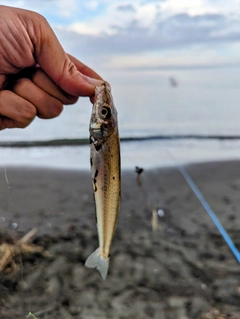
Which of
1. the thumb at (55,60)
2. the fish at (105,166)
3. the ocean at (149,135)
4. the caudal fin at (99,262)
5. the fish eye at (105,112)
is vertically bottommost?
the ocean at (149,135)

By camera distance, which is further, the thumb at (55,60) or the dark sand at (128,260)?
the dark sand at (128,260)

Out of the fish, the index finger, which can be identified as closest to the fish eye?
the fish

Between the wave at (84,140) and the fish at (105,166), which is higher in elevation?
the fish at (105,166)

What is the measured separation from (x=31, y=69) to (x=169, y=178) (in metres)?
6.16

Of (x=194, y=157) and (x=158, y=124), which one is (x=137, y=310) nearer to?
(x=194, y=157)

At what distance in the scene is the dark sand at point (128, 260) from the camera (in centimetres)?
392

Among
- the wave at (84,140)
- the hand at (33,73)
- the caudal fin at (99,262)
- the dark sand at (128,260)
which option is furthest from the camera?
the wave at (84,140)

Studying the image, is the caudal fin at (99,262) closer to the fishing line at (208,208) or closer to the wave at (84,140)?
the fishing line at (208,208)

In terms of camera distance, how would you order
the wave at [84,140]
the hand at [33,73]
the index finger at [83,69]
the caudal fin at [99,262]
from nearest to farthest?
the caudal fin at [99,262], the hand at [33,73], the index finger at [83,69], the wave at [84,140]

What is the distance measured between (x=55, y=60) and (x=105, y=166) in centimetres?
90

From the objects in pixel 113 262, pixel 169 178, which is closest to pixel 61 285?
pixel 113 262

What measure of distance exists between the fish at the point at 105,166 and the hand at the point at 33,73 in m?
0.38

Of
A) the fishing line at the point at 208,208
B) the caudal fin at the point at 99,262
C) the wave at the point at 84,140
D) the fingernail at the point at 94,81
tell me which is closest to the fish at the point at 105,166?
the caudal fin at the point at 99,262

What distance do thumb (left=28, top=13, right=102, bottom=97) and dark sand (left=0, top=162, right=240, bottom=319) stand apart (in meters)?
1.04
